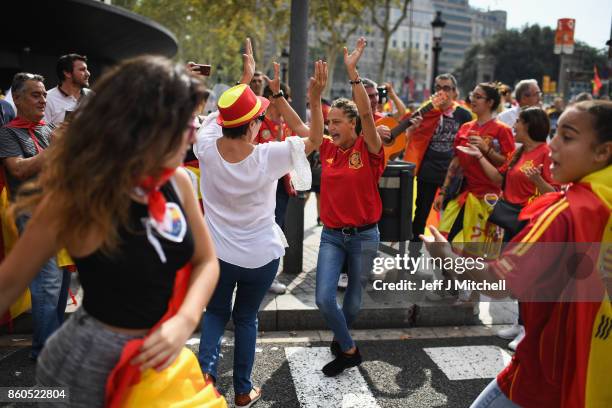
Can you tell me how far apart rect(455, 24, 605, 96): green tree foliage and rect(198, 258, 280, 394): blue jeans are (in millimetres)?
76242

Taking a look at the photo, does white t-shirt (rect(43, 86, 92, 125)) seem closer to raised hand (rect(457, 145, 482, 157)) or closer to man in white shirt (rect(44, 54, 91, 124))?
man in white shirt (rect(44, 54, 91, 124))

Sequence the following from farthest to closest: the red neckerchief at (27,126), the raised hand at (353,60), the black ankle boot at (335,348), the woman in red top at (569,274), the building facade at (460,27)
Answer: the building facade at (460,27) < the black ankle boot at (335,348) < the red neckerchief at (27,126) < the raised hand at (353,60) < the woman in red top at (569,274)

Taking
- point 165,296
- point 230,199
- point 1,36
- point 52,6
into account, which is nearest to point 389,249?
point 230,199

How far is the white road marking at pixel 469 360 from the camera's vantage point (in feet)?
13.2

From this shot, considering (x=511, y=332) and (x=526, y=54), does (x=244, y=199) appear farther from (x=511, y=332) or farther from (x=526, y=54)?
(x=526, y=54)

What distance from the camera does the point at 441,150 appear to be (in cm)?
609

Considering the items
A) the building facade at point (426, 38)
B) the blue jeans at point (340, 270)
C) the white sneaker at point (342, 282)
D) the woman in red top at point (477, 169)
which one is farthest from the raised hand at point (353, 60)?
the building facade at point (426, 38)

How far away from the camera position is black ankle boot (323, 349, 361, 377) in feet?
12.8

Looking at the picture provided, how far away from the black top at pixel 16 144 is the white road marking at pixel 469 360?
11.0 feet

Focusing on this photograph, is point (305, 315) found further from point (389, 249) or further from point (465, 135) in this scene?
point (465, 135)

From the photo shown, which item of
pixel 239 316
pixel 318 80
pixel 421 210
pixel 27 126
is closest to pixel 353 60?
pixel 318 80

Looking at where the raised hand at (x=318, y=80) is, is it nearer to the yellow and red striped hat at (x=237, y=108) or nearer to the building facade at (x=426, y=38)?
the yellow and red striped hat at (x=237, y=108)

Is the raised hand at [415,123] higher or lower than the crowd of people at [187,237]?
higher

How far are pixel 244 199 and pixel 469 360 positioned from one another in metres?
2.37
